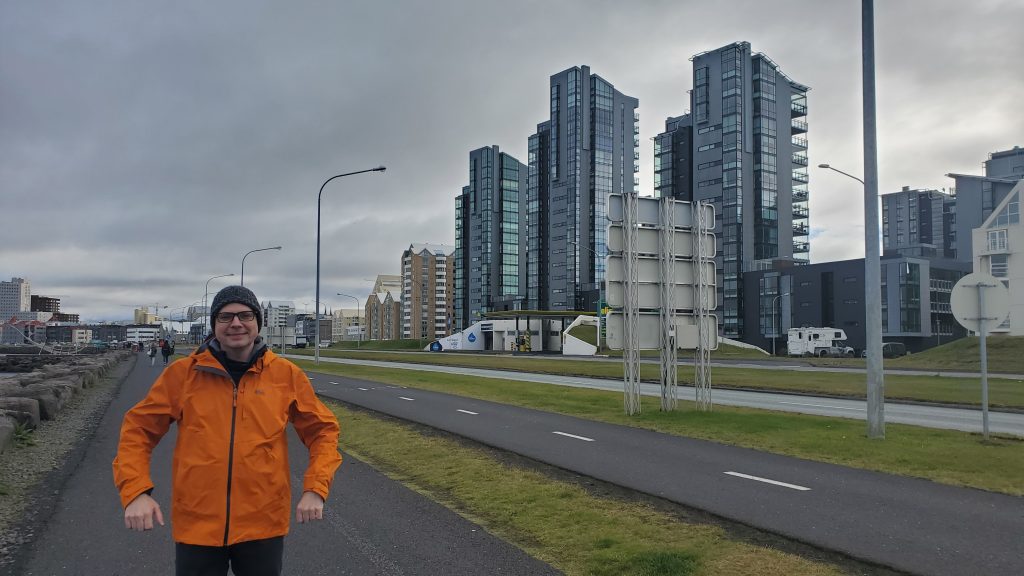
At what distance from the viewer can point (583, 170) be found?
12319cm

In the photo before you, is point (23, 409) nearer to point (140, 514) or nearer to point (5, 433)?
point (5, 433)

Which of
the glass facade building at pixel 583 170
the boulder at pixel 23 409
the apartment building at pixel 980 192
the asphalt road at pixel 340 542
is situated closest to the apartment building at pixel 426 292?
the glass facade building at pixel 583 170

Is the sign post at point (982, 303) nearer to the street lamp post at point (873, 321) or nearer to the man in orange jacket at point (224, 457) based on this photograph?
the street lamp post at point (873, 321)

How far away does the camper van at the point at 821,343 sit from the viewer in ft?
208

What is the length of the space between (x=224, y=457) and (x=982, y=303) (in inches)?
536

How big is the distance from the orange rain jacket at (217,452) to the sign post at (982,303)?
1283 centimetres

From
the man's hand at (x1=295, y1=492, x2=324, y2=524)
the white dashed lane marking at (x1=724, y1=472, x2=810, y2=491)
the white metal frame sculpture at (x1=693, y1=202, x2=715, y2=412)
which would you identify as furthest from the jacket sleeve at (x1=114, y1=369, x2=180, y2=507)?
the white metal frame sculpture at (x1=693, y1=202, x2=715, y2=412)

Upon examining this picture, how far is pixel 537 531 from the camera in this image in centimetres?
637

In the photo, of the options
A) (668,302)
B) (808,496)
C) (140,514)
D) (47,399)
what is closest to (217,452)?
(140,514)

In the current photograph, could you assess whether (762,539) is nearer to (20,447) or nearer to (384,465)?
(384,465)

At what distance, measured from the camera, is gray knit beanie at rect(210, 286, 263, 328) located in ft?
11.3

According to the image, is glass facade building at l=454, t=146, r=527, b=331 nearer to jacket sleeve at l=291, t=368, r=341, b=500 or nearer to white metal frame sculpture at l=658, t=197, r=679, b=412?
white metal frame sculpture at l=658, t=197, r=679, b=412

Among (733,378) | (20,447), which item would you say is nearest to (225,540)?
(20,447)

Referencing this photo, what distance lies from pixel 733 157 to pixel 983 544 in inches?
3627
